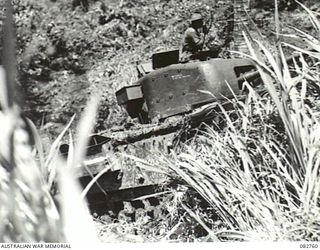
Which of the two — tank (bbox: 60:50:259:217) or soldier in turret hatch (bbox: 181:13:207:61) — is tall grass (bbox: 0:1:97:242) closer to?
tank (bbox: 60:50:259:217)

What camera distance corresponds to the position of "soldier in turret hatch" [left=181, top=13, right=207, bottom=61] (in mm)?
2234

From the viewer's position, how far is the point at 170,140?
6.07ft

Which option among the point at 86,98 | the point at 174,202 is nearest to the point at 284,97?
the point at 174,202

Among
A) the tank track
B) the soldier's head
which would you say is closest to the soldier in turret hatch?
the soldier's head

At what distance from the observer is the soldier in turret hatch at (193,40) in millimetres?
2234

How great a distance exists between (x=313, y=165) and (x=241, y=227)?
18 cm

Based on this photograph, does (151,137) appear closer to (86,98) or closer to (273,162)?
(273,162)

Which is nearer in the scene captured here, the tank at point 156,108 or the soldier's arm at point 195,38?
the tank at point 156,108

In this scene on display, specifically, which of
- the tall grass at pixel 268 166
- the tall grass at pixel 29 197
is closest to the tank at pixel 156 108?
the tall grass at pixel 268 166

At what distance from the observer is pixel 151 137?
1919 mm

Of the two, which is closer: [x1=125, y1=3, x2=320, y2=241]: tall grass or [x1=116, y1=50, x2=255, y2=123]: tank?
[x1=125, y1=3, x2=320, y2=241]: tall grass
